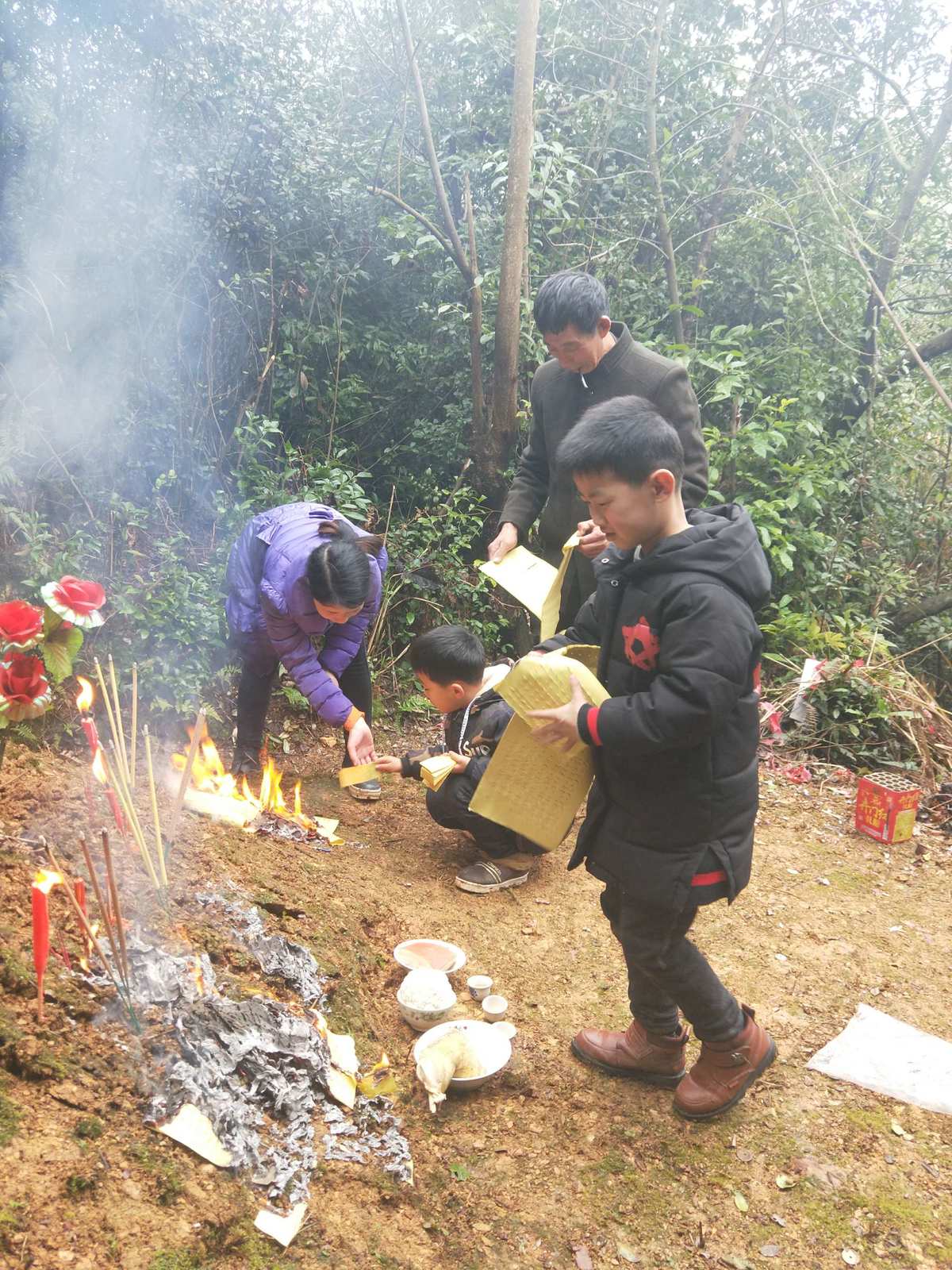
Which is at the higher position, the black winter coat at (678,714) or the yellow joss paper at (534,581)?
the black winter coat at (678,714)

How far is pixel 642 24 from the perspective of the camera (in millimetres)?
7727

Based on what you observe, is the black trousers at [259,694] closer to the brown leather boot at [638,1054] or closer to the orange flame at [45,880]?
the brown leather boot at [638,1054]

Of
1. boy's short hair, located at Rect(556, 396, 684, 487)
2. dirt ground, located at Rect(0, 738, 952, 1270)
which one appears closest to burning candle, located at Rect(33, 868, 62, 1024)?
dirt ground, located at Rect(0, 738, 952, 1270)

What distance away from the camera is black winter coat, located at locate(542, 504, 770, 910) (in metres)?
2.08

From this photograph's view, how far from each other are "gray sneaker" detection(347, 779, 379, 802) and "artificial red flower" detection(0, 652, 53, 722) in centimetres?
265

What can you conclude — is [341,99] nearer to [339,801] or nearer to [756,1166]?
[339,801]

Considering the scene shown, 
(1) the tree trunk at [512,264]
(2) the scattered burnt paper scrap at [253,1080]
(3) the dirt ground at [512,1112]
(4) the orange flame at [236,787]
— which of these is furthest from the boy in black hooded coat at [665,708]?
(1) the tree trunk at [512,264]

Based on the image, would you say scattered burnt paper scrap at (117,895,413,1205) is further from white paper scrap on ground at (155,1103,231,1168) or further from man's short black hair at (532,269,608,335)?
man's short black hair at (532,269,608,335)

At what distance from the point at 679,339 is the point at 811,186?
184 cm

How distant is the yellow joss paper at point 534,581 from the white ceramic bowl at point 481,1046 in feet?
5.62

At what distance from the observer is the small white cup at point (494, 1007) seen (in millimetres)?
3047

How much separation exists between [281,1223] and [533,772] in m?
1.25

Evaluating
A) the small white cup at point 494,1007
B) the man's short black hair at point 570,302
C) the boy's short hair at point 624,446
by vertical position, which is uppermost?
the man's short black hair at point 570,302

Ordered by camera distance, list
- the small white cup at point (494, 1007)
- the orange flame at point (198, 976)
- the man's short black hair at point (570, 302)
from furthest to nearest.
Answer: the man's short black hair at point (570, 302) < the small white cup at point (494, 1007) < the orange flame at point (198, 976)
